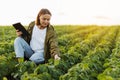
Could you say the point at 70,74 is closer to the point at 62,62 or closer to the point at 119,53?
the point at 62,62

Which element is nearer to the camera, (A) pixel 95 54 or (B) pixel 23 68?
(B) pixel 23 68

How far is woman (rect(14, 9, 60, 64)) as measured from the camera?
9.41m

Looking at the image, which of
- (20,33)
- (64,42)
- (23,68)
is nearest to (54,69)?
(23,68)

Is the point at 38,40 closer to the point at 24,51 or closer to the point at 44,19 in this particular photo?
the point at 24,51

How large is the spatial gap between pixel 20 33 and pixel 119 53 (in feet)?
8.50

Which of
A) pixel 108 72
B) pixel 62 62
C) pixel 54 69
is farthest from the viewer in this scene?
pixel 62 62

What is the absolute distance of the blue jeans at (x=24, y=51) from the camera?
9.37 metres

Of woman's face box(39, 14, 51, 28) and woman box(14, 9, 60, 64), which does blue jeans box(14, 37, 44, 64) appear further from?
woman's face box(39, 14, 51, 28)

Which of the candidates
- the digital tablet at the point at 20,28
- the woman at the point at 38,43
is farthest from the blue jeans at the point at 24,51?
the digital tablet at the point at 20,28

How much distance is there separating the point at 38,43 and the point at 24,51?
38 cm

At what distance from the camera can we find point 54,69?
7.98 metres

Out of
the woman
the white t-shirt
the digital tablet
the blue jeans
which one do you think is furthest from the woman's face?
the blue jeans

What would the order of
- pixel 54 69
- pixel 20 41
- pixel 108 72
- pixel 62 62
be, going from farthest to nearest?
pixel 20 41 < pixel 62 62 < pixel 54 69 < pixel 108 72

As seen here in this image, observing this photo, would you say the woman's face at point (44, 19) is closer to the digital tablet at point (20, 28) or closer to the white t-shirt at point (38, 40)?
the white t-shirt at point (38, 40)
